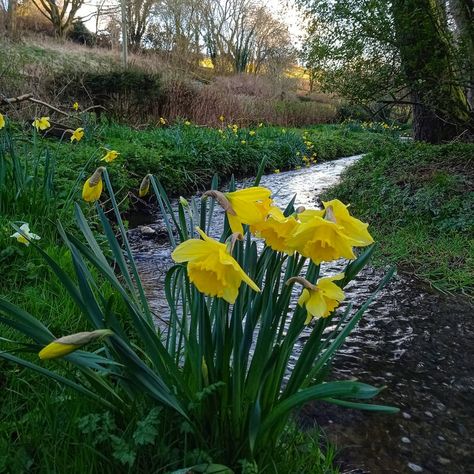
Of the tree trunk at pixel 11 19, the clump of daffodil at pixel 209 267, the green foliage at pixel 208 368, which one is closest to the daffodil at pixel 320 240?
the clump of daffodil at pixel 209 267

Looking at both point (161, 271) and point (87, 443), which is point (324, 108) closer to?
point (161, 271)

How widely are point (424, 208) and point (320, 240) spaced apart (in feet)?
13.0

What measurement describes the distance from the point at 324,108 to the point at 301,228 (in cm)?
1926

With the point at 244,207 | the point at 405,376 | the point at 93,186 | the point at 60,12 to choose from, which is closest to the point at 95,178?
the point at 93,186

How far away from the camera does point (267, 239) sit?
88 cm

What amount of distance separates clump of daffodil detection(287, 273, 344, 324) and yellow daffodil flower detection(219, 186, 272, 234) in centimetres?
15

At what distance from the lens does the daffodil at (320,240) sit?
0.78 metres

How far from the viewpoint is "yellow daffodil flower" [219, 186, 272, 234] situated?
822 millimetres

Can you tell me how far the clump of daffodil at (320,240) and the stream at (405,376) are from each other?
0.98 meters

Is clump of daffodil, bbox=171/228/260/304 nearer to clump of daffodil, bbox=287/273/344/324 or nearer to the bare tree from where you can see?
clump of daffodil, bbox=287/273/344/324

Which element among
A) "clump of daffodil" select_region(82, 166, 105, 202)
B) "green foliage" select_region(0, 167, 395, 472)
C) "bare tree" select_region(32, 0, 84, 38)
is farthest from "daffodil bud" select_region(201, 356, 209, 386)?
"bare tree" select_region(32, 0, 84, 38)

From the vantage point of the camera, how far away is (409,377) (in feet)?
6.72

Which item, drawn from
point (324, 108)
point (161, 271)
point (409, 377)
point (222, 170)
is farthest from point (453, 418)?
point (324, 108)

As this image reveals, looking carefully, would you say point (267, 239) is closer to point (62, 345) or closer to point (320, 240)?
point (320, 240)
